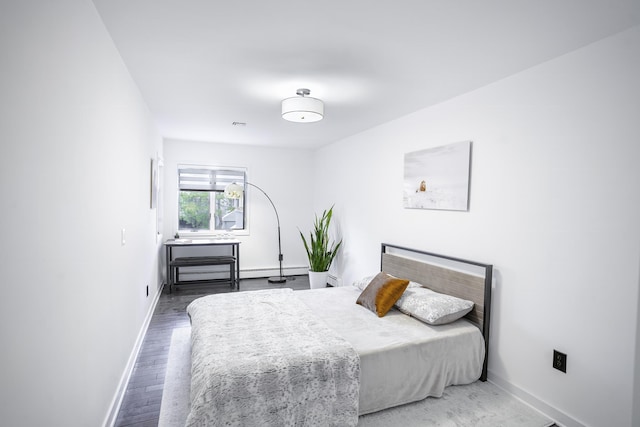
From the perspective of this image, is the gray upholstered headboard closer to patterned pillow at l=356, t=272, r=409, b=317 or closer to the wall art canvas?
patterned pillow at l=356, t=272, r=409, b=317

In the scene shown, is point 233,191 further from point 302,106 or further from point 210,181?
point 302,106

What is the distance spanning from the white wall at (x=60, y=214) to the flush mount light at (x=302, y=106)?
1330mm

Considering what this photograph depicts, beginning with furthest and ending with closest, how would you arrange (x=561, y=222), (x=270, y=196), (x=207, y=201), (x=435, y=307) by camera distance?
(x=270, y=196) < (x=207, y=201) < (x=435, y=307) < (x=561, y=222)

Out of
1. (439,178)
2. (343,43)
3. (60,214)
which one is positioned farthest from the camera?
(439,178)

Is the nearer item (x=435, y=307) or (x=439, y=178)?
(x=435, y=307)

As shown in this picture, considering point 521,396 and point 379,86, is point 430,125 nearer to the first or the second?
point 379,86

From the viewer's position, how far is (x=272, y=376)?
2033 millimetres

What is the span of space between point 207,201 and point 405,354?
4920mm

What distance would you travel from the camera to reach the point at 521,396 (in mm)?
2586

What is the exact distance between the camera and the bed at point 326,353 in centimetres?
200

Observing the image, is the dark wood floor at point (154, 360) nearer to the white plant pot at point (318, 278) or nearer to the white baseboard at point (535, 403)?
the white plant pot at point (318, 278)

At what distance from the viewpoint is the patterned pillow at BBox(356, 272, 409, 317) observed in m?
3.07

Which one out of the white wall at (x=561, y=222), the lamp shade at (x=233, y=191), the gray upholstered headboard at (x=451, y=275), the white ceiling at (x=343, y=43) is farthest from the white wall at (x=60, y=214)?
the lamp shade at (x=233, y=191)

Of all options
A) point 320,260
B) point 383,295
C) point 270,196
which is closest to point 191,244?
point 270,196
